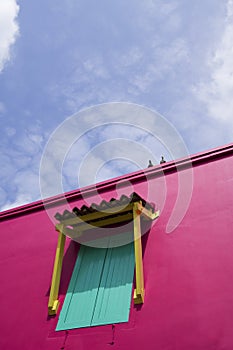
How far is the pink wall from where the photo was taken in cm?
385

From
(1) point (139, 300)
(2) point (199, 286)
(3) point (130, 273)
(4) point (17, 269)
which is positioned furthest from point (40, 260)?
(2) point (199, 286)

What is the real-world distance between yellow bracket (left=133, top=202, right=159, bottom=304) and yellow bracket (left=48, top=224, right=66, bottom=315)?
1.04 metres

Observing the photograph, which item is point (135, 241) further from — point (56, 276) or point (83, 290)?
point (56, 276)

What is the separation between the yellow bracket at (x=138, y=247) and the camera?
429cm

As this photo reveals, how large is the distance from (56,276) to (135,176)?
82.2 inches

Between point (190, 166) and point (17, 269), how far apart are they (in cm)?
295

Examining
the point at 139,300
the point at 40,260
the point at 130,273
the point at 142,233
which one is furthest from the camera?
the point at 40,260

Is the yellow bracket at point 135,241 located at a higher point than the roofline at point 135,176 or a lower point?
lower

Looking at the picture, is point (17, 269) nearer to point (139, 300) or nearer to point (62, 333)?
point (62, 333)

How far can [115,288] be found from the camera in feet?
15.1

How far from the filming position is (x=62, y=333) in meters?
4.41

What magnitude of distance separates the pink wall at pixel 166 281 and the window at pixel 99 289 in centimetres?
12

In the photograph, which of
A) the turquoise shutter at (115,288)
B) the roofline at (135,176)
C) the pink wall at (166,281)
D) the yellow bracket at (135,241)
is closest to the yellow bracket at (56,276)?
the yellow bracket at (135,241)

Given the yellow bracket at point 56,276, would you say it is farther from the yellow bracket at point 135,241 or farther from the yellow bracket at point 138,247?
the yellow bracket at point 138,247
